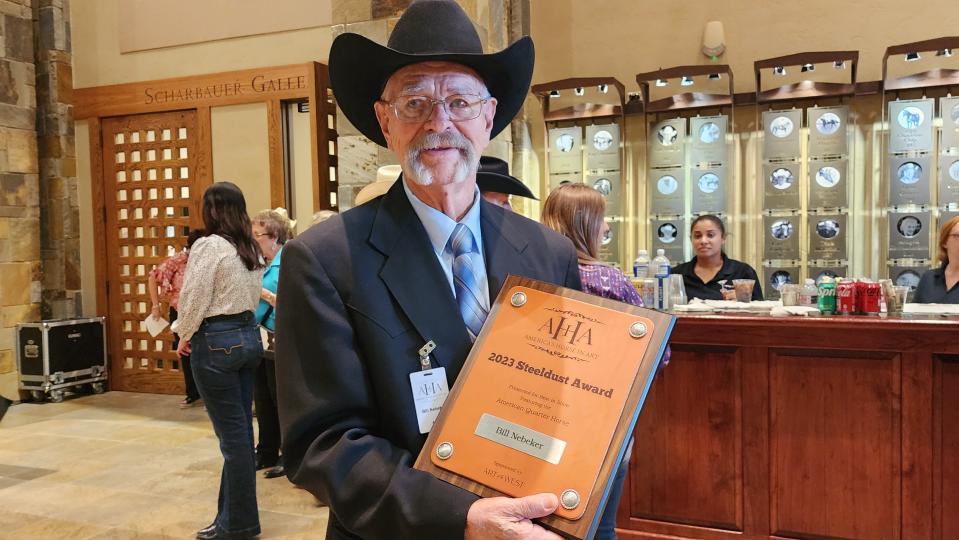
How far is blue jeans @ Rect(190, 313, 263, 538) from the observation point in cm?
331

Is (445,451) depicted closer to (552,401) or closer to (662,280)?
(552,401)

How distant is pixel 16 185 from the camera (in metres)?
7.20

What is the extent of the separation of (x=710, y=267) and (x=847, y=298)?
1.56 m

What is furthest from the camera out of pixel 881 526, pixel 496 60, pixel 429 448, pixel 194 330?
pixel 194 330

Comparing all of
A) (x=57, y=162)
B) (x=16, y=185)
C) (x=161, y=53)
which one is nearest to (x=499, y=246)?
(x=161, y=53)

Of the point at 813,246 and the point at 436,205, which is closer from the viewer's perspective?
the point at 436,205

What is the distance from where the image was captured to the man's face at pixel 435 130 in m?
1.22

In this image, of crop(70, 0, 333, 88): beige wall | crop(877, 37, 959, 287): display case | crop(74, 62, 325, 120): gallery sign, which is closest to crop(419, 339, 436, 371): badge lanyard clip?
crop(877, 37, 959, 287): display case

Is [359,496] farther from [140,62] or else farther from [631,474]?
[140,62]

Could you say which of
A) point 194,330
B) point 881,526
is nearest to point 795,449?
point 881,526

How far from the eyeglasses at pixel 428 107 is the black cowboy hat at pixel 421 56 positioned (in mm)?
62

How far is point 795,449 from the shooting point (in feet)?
9.97

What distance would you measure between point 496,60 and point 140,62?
7373mm

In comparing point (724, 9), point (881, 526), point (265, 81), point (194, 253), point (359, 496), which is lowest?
point (881, 526)
